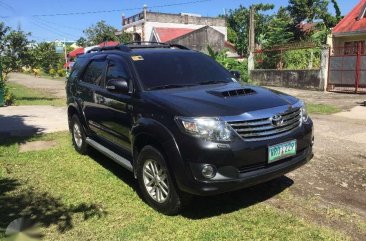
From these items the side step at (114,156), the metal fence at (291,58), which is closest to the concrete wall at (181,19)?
the metal fence at (291,58)

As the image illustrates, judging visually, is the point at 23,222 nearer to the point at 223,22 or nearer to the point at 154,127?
the point at 154,127

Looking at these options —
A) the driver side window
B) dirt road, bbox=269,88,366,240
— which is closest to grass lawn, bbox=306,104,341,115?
dirt road, bbox=269,88,366,240

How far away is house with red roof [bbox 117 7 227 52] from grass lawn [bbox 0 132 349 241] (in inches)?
1393

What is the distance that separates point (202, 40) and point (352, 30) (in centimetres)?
2096

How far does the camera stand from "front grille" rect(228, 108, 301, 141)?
3705mm

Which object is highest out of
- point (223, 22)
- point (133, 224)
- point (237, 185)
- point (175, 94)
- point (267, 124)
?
point (223, 22)

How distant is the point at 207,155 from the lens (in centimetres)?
358

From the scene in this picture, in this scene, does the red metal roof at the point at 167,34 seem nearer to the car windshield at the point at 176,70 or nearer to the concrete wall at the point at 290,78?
the concrete wall at the point at 290,78

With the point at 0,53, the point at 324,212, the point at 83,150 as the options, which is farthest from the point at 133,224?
the point at 0,53

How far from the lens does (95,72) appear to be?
6.05m

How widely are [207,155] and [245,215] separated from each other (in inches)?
38.1

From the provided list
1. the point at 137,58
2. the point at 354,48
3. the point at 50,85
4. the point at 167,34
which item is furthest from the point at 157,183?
the point at 167,34

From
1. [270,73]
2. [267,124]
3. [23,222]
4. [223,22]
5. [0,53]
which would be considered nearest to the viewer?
[23,222]

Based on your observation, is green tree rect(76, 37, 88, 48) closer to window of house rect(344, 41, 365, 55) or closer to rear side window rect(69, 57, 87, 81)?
window of house rect(344, 41, 365, 55)
